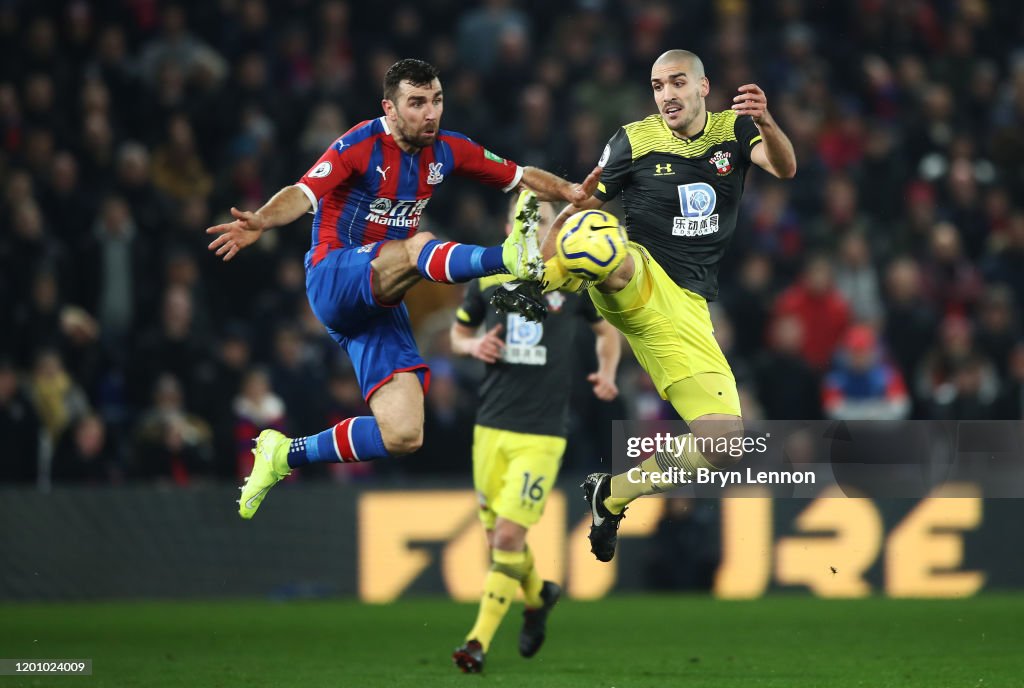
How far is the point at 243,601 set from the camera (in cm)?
1309

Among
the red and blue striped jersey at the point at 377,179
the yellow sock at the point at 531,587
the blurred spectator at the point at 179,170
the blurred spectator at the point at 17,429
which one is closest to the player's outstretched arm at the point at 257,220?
the red and blue striped jersey at the point at 377,179

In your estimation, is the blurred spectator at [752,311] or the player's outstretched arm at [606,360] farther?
the blurred spectator at [752,311]

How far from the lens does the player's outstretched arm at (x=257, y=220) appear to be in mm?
7445

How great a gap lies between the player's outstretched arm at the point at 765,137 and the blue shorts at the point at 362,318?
6.68 ft

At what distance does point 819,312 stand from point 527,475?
18.9ft

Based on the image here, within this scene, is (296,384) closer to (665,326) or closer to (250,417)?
(250,417)

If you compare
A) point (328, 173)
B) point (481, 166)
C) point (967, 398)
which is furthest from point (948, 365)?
point (328, 173)

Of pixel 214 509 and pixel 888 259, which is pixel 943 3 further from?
pixel 214 509

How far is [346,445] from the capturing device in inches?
328

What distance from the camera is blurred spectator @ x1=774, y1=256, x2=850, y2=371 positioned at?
1444 cm

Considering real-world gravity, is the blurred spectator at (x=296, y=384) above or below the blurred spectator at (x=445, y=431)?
above

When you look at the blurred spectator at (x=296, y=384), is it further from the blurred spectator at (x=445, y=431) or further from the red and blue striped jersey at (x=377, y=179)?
the red and blue striped jersey at (x=377, y=179)

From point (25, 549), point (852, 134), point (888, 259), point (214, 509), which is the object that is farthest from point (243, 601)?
point (852, 134)

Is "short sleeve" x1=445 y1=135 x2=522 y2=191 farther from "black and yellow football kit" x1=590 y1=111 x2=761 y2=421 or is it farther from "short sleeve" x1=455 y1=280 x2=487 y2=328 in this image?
"short sleeve" x1=455 y1=280 x2=487 y2=328
